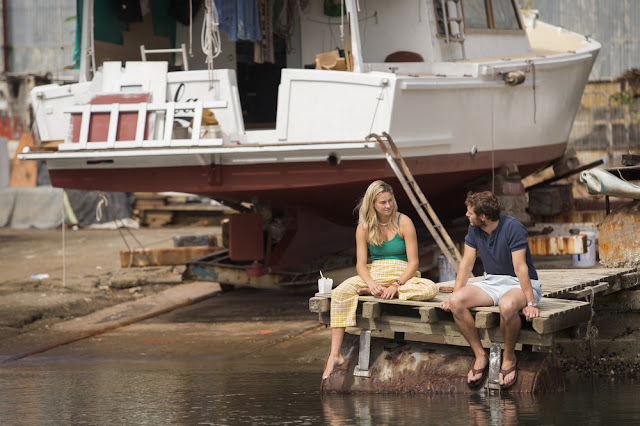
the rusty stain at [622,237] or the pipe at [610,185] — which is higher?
the pipe at [610,185]

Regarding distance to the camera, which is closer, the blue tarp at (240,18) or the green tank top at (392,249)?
the green tank top at (392,249)

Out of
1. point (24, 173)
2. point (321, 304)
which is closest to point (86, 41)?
point (321, 304)

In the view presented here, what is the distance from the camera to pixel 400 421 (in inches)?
236

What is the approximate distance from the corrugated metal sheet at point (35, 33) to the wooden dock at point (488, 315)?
1945 cm

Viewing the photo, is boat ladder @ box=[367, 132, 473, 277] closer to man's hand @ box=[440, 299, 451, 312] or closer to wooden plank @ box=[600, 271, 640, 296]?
wooden plank @ box=[600, 271, 640, 296]

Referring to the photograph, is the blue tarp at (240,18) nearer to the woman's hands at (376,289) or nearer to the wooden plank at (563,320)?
the woman's hands at (376,289)

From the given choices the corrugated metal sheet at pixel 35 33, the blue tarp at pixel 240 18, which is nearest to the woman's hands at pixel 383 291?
the blue tarp at pixel 240 18

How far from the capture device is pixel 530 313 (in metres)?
6.16

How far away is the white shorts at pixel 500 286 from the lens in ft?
21.3

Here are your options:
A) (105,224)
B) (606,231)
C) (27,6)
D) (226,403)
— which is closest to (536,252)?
(606,231)

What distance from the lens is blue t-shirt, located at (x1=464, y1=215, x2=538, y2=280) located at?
21.2ft

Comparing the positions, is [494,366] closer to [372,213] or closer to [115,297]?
[372,213]

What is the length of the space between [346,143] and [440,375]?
12.0ft

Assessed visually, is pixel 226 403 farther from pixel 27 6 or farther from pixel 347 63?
pixel 27 6
